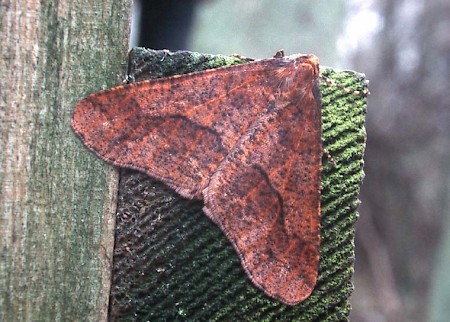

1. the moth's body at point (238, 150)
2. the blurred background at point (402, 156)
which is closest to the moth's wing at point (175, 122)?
the moth's body at point (238, 150)

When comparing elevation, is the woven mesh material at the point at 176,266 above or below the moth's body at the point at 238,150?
below

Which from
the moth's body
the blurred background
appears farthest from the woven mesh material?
the blurred background

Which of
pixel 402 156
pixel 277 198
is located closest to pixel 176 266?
pixel 277 198

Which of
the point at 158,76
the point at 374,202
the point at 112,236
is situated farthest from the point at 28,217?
the point at 374,202

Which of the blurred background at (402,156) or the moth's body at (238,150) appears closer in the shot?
the moth's body at (238,150)

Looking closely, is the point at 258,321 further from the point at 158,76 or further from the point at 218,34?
the point at 218,34

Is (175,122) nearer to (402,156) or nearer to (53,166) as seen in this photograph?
(53,166)

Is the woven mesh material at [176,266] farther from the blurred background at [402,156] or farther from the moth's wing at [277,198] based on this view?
the blurred background at [402,156]
